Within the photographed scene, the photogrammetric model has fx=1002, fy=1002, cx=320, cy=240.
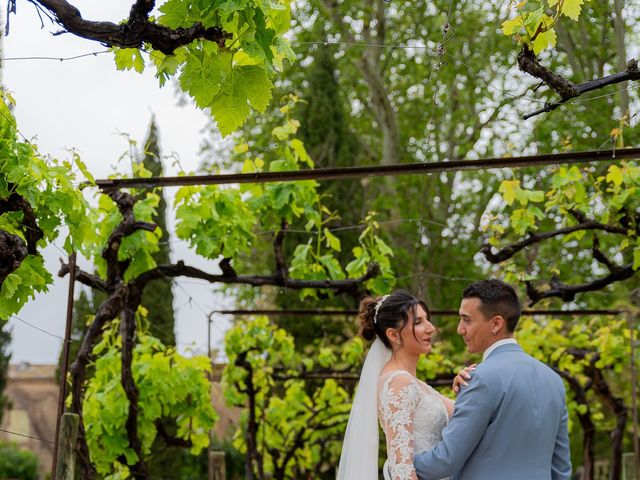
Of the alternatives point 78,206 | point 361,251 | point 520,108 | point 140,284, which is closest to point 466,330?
point 78,206

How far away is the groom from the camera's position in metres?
3.45

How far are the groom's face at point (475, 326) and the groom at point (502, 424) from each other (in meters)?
0.05

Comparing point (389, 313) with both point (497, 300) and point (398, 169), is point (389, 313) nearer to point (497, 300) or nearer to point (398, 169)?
point (497, 300)

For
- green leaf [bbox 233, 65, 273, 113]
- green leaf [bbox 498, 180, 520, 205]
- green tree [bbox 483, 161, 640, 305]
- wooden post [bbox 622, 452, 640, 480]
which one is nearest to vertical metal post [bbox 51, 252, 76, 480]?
green leaf [bbox 233, 65, 273, 113]

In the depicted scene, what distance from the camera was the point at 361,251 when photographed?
7.68 m

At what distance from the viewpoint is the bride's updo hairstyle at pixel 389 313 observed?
4223 millimetres

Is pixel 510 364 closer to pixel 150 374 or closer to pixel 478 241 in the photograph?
pixel 150 374

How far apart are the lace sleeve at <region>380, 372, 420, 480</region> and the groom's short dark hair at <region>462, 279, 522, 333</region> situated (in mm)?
512

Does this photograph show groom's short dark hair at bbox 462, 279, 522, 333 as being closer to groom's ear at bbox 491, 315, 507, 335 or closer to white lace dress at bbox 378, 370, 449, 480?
groom's ear at bbox 491, 315, 507, 335

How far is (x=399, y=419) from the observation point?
3.84 metres

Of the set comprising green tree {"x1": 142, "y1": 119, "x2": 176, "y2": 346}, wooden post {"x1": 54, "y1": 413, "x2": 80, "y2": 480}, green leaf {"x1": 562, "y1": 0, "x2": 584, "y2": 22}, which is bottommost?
wooden post {"x1": 54, "y1": 413, "x2": 80, "y2": 480}

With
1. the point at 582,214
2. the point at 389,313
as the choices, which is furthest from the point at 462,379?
the point at 582,214

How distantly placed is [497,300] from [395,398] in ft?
1.98

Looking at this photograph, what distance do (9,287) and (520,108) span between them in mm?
13951
